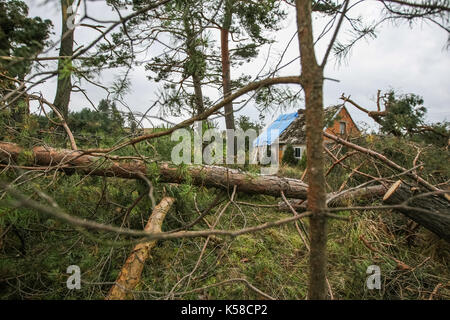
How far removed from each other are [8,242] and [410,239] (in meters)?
4.00

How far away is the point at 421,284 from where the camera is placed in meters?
2.14

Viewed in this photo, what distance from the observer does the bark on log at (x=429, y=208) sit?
2303 mm

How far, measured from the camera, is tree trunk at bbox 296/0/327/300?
99cm

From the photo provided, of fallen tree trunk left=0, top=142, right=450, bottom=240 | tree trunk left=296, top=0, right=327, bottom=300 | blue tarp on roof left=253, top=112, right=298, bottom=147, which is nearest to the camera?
tree trunk left=296, top=0, right=327, bottom=300

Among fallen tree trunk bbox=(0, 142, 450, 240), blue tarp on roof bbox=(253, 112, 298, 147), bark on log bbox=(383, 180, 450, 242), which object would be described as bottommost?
bark on log bbox=(383, 180, 450, 242)

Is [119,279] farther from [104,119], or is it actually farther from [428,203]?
[428,203]

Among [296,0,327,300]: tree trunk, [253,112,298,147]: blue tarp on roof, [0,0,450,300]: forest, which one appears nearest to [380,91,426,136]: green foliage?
[0,0,450,300]: forest

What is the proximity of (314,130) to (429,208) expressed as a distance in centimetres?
220

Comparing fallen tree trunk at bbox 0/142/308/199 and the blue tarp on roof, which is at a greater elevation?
the blue tarp on roof

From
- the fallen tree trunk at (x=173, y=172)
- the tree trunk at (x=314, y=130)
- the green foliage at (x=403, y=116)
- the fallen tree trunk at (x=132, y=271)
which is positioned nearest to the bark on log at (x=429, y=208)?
the fallen tree trunk at (x=173, y=172)

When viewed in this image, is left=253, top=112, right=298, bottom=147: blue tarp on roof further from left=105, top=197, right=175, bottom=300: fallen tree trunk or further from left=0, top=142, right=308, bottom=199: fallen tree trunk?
left=105, top=197, right=175, bottom=300: fallen tree trunk

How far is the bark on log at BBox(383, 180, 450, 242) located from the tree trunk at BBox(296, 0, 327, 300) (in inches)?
66.2

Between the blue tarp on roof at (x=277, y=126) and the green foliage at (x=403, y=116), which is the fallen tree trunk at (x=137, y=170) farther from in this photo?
the green foliage at (x=403, y=116)

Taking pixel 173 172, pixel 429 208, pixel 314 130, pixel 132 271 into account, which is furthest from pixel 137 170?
pixel 429 208
